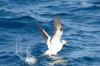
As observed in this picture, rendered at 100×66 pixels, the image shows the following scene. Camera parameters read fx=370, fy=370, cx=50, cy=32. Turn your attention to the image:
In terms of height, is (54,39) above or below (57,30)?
below

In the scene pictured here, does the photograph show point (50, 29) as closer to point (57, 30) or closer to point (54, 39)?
point (54, 39)

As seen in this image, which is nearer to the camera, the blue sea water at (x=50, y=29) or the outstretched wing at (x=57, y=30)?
the outstretched wing at (x=57, y=30)

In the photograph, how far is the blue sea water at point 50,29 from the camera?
15545 millimetres

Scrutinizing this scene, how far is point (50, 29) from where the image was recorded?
18844 millimetres

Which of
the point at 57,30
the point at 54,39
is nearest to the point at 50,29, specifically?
the point at 54,39

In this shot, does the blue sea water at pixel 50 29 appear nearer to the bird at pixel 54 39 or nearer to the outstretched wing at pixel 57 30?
the bird at pixel 54 39

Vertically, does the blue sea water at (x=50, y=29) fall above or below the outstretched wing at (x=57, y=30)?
below

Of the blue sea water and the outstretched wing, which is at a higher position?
the outstretched wing

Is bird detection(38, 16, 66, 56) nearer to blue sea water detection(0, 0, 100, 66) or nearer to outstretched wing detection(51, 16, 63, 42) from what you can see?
outstretched wing detection(51, 16, 63, 42)

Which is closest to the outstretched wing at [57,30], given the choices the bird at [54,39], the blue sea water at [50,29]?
the bird at [54,39]

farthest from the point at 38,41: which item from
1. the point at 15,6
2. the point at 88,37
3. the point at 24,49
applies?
the point at 15,6

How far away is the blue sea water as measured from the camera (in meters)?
15.5

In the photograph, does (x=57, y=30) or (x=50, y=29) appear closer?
(x=57, y=30)

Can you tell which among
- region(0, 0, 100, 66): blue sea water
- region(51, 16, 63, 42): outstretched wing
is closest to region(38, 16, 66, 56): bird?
region(51, 16, 63, 42): outstretched wing
